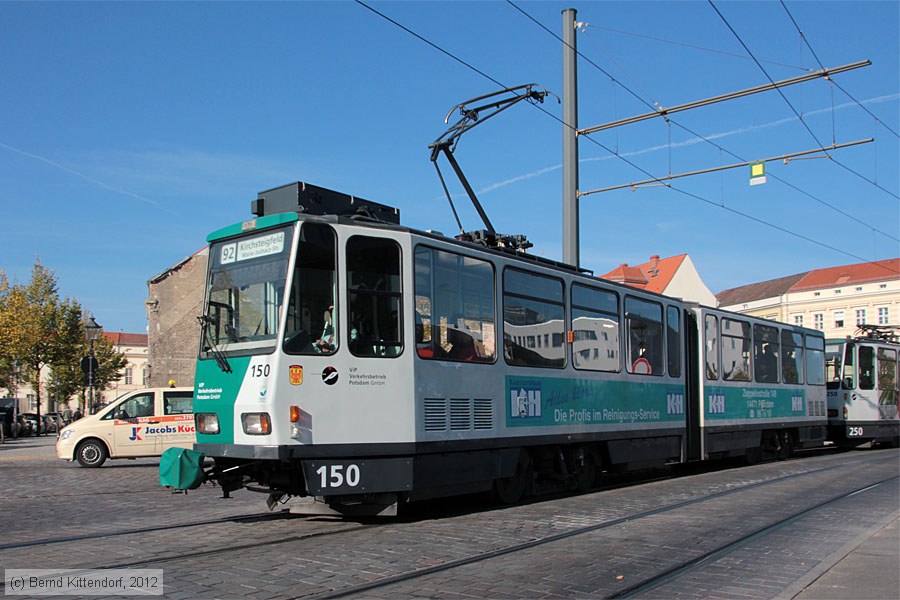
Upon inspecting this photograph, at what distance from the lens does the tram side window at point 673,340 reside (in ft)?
49.2

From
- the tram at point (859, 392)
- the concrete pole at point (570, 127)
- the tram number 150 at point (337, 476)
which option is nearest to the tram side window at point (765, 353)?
the concrete pole at point (570, 127)

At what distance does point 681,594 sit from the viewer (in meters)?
6.19

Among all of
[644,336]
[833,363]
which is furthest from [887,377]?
[644,336]

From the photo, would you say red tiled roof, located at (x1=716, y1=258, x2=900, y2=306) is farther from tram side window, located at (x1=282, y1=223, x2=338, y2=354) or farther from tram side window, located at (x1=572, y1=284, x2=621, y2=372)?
tram side window, located at (x1=282, y1=223, x2=338, y2=354)

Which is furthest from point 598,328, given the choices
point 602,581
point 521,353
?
point 602,581

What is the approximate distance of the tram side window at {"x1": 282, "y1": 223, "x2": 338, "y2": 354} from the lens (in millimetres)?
8516

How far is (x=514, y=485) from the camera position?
11.1 meters

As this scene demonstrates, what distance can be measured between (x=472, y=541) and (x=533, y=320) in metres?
3.98

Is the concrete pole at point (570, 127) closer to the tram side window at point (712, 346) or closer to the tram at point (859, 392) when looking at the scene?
the tram side window at point (712, 346)

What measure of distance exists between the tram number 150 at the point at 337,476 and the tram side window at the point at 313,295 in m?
1.21

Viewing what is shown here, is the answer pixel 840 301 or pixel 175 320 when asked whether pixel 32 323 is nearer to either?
pixel 175 320

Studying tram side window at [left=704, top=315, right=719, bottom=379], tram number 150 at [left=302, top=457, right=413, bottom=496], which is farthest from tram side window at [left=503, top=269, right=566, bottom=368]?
tram side window at [left=704, top=315, right=719, bottom=379]

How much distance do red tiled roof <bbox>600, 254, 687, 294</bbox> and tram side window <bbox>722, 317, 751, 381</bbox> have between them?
56.6m

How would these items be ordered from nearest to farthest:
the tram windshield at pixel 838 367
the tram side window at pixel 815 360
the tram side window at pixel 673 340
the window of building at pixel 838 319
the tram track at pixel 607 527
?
the tram track at pixel 607 527, the tram side window at pixel 673 340, the tram side window at pixel 815 360, the tram windshield at pixel 838 367, the window of building at pixel 838 319
